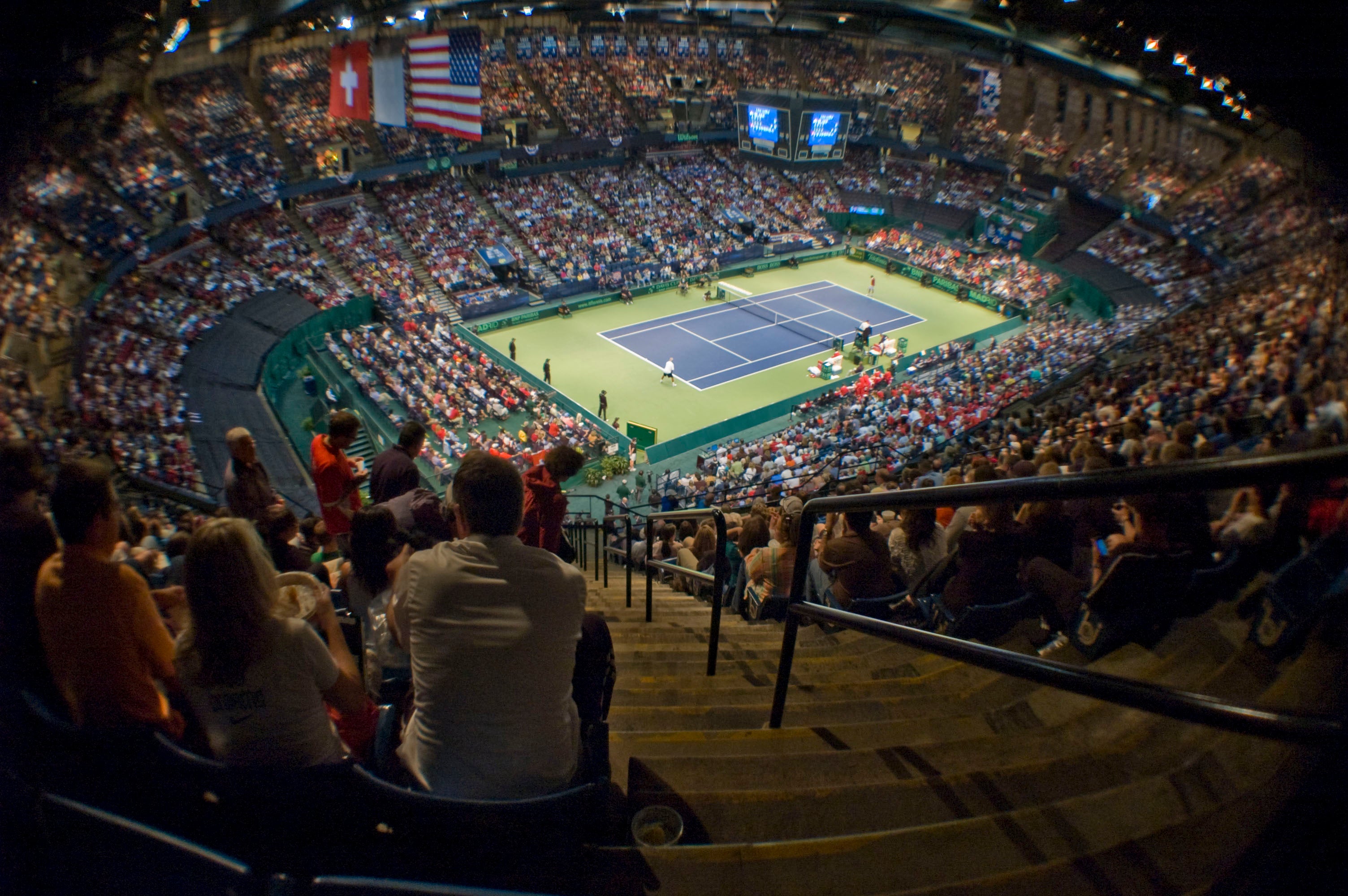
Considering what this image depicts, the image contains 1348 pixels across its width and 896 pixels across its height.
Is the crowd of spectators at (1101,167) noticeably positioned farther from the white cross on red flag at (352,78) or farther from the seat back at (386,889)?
the seat back at (386,889)

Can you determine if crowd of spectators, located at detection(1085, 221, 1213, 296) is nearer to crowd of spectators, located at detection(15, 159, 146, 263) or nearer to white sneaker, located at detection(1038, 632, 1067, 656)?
white sneaker, located at detection(1038, 632, 1067, 656)

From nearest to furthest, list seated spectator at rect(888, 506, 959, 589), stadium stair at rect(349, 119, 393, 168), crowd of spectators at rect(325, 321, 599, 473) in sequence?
Result: seated spectator at rect(888, 506, 959, 589)
crowd of spectators at rect(325, 321, 599, 473)
stadium stair at rect(349, 119, 393, 168)

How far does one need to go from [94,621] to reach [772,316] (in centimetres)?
3551

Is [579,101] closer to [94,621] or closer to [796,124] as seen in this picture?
[796,124]

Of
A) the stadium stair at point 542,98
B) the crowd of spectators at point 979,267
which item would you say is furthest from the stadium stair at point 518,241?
the crowd of spectators at point 979,267

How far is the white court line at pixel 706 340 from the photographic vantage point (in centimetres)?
3216

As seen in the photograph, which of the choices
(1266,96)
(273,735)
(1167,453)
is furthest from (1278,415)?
(1266,96)

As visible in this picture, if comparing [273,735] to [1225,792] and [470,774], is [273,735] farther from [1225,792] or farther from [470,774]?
[1225,792]

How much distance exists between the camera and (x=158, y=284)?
25.3 m

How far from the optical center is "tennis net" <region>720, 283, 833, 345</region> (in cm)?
3453

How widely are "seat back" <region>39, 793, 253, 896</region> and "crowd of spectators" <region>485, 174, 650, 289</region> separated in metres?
36.4

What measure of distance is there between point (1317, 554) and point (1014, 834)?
111cm

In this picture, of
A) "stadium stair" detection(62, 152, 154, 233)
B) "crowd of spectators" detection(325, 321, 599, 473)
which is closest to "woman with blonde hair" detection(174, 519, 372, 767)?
"crowd of spectators" detection(325, 321, 599, 473)

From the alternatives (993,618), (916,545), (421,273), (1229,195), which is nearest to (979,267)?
(1229,195)
